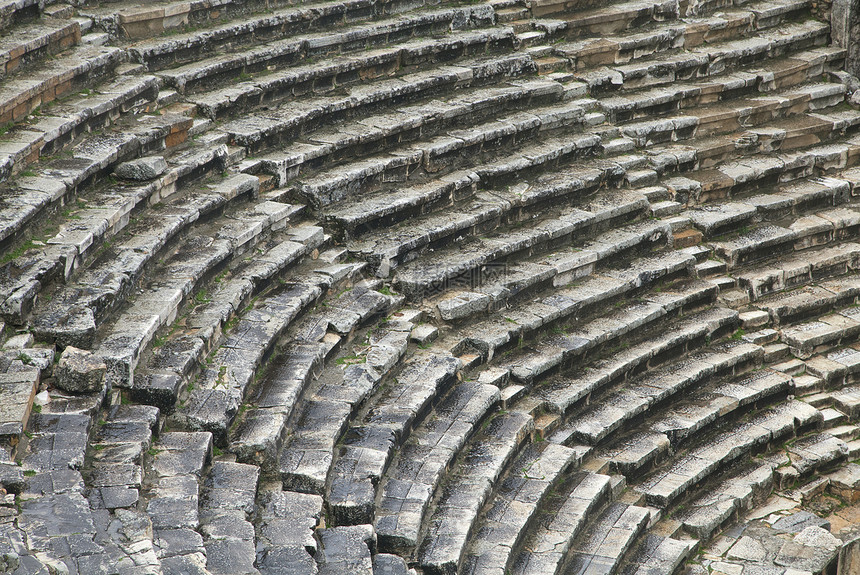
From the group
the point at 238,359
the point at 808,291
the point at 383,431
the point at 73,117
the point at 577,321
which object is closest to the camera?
the point at 238,359

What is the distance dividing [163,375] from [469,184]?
12.0 ft

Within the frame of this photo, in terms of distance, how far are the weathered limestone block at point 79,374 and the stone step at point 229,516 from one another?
0.71 metres

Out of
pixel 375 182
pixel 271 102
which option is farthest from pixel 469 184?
pixel 271 102

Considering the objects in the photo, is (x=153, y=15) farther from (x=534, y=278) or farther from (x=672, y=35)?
(x=672, y=35)

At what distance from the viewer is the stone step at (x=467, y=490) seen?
17.2 feet

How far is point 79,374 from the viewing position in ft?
15.4

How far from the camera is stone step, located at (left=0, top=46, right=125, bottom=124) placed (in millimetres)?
6164

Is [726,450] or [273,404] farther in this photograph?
[726,450]

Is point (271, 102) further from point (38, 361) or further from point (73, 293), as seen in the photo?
point (38, 361)

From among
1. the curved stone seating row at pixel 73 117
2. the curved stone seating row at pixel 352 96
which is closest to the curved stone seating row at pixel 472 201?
the curved stone seating row at pixel 352 96

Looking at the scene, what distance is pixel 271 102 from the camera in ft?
26.0

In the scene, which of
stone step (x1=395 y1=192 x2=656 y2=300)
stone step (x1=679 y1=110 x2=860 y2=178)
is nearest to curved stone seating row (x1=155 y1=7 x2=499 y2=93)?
stone step (x1=395 y1=192 x2=656 y2=300)

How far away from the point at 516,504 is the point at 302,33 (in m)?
4.71

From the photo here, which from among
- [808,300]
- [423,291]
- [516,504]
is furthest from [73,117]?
[808,300]
